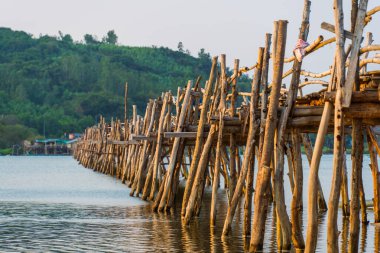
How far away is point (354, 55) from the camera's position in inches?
508

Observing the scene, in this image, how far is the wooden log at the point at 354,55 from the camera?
1267 centimetres

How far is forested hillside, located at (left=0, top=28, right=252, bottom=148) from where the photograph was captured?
169m

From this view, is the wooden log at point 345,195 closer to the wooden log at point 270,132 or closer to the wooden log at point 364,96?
the wooden log at point 270,132

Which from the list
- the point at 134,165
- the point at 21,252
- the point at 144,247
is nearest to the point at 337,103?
the point at 144,247

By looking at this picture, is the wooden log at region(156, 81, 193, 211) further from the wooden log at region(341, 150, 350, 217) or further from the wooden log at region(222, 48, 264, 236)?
the wooden log at region(222, 48, 264, 236)

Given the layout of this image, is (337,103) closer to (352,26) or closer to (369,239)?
(352,26)

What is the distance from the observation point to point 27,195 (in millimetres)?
37625

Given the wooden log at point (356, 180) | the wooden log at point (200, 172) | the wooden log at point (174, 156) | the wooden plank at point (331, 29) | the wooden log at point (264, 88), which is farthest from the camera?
the wooden log at point (174, 156)

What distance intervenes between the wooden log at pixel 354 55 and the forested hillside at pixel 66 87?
149473 mm

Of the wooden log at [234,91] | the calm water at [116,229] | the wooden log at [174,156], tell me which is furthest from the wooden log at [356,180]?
the wooden log at [174,156]

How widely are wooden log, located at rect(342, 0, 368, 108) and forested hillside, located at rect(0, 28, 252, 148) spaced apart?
149 m

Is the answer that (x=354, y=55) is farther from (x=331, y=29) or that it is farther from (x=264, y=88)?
(x=264, y=88)

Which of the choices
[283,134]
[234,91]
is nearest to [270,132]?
[283,134]

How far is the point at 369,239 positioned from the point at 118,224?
7149 millimetres
